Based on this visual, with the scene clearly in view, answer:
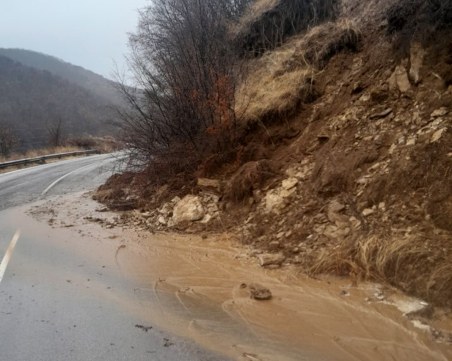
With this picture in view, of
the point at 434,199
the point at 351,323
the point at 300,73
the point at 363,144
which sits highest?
the point at 300,73

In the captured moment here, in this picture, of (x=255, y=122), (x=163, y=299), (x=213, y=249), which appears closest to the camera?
(x=163, y=299)

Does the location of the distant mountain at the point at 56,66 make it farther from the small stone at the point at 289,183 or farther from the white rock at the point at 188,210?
the small stone at the point at 289,183

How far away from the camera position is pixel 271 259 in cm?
698

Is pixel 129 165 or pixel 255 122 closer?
pixel 255 122

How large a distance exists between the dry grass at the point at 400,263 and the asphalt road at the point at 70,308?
2.54 metres

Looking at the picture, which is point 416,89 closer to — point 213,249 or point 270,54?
point 213,249

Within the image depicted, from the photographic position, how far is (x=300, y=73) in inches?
430

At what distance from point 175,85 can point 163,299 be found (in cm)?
764

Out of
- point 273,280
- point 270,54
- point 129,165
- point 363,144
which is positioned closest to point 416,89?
point 363,144

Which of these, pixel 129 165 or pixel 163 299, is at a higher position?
pixel 129 165

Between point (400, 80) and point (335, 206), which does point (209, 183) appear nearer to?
point (335, 206)

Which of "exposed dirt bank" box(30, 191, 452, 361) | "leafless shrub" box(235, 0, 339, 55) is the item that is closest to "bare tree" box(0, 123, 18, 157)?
"leafless shrub" box(235, 0, 339, 55)

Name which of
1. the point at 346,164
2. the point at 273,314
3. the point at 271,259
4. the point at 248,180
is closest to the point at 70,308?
the point at 273,314

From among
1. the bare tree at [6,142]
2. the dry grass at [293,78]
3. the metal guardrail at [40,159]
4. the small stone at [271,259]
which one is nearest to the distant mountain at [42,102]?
the bare tree at [6,142]
